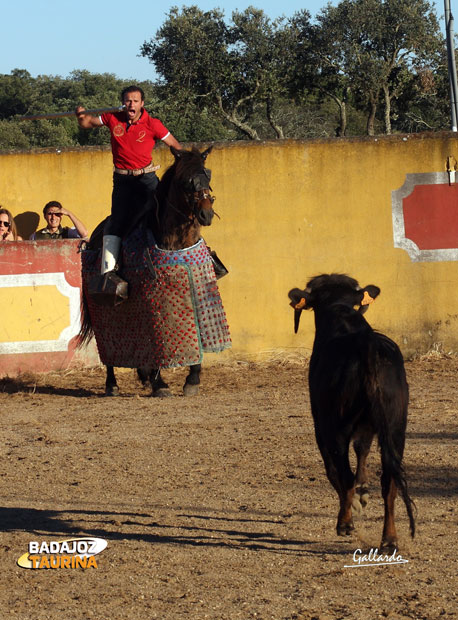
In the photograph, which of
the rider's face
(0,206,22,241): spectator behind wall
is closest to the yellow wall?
(0,206,22,241): spectator behind wall

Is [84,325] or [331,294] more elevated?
[331,294]

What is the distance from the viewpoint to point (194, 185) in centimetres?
874

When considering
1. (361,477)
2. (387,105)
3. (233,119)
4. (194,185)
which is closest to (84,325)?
(194,185)

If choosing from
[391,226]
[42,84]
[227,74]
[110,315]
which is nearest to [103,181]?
[110,315]

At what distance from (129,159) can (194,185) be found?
862 millimetres

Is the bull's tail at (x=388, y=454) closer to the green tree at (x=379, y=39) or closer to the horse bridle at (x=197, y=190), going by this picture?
the horse bridle at (x=197, y=190)

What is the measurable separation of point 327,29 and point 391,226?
1252 inches

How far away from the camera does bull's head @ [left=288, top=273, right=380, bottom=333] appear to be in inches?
209

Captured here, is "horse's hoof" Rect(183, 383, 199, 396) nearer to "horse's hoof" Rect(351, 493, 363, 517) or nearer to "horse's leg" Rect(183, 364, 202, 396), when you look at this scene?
"horse's leg" Rect(183, 364, 202, 396)

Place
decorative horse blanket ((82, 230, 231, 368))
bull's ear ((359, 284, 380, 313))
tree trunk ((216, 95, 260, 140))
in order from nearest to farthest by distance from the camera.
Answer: bull's ear ((359, 284, 380, 313))
decorative horse blanket ((82, 230, 231, 368))
tree trunk ((216, 95, 260, 140))

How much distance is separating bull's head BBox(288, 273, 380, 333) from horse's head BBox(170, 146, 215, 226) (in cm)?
321

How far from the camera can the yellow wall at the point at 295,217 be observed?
11.9 metres

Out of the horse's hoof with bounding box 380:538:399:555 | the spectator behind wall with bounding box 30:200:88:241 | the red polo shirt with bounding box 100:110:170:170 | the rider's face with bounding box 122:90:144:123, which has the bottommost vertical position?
the horse's hoof with bounding box 380:538:399:555

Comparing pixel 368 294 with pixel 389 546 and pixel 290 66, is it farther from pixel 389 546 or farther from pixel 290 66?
pixel 290 66
